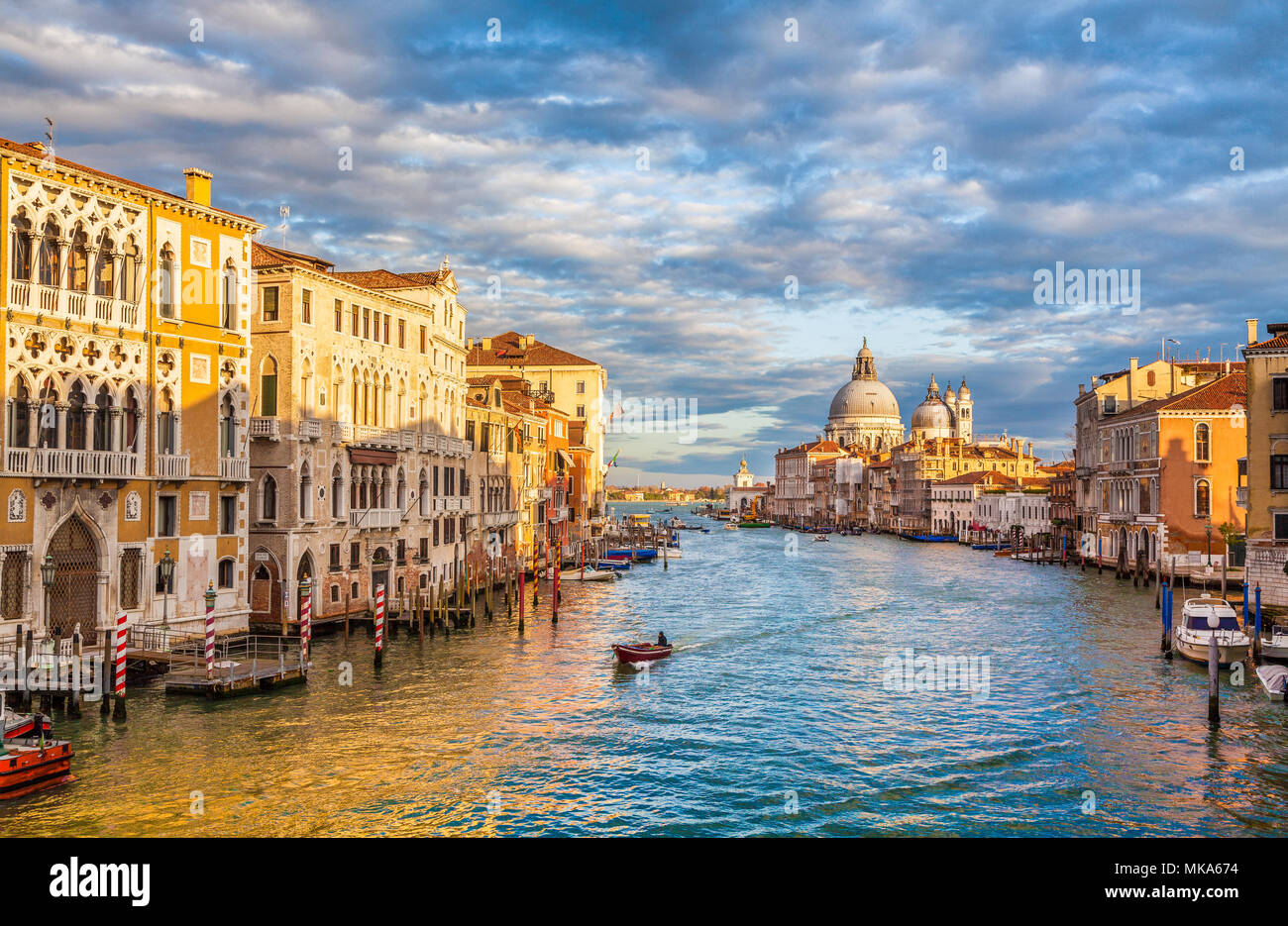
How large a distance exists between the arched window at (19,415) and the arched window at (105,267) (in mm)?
2775

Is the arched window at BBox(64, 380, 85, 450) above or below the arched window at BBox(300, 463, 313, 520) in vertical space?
above

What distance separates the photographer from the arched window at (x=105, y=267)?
68.6ft

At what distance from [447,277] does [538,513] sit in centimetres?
2019

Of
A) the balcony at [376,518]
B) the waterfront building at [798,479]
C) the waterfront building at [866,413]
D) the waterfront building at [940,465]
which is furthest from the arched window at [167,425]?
the waterfront building at [866,413]

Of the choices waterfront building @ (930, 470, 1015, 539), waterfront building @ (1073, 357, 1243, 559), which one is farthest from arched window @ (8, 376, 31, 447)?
waterfront building @ (930, 470, 1015, 539)

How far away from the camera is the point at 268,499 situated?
2711 centimetres

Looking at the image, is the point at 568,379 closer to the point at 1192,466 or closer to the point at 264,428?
the point at 1192,466

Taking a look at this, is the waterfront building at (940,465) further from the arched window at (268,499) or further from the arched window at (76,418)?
the arched window at (76,418)

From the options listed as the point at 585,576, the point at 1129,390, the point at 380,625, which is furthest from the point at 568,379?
the point at 380,625

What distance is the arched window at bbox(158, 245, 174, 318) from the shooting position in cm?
2230

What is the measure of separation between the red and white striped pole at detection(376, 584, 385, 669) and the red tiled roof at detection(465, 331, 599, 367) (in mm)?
45443

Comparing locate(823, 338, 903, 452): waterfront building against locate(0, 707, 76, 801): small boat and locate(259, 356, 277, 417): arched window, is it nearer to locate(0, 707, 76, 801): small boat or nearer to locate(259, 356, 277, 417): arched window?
locate(259, 356, 277, 417): arched window
